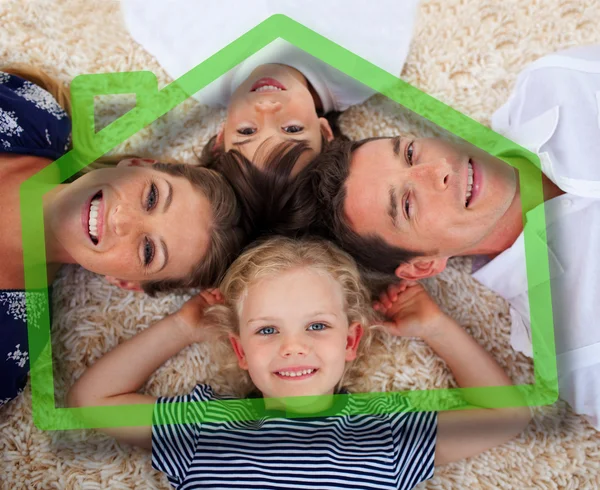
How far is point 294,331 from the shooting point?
0.66m

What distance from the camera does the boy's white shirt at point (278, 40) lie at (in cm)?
77

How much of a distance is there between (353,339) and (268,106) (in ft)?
1.05

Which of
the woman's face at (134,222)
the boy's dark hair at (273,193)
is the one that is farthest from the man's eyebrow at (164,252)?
the boy's dark hair at (273,193)

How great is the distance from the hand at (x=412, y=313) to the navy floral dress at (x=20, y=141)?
1.62 ft

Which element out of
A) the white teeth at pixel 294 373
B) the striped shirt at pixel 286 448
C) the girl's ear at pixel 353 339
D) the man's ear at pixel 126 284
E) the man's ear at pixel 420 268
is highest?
the man's ear at pixel 420 268

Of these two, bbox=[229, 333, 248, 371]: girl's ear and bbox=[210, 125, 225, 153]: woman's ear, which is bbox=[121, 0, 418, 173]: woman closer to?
bbox=[210, 125, 225, 153]: woman's ear

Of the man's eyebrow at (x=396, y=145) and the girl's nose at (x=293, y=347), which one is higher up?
the man's eyebrow at (x=396, y=145)

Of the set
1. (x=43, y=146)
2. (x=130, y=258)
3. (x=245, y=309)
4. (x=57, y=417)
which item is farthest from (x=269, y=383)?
(x=43, y=146)

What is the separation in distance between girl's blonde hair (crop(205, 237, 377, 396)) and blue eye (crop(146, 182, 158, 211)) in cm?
12

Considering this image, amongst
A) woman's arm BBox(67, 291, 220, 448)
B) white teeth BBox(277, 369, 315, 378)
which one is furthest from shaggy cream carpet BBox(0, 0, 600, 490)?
white teeth BBox(277, 369, 315, 378)

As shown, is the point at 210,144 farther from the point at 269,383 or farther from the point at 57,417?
the point at 57,417

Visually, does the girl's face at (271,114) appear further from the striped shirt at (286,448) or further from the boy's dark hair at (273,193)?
the striped shirt at (286,448)

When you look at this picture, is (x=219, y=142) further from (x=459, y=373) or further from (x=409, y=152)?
(x=459, y=373)

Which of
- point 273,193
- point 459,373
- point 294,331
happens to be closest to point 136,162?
point 273,193
